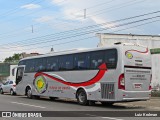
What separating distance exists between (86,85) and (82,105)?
1202mm

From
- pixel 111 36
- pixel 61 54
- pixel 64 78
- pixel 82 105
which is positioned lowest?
pixel 82 105

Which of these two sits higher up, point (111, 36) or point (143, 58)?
point (111, 36)

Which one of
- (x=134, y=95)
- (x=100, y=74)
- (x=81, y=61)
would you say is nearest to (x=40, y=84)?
(x=81, y=61)

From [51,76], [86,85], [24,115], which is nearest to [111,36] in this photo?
[51,76]

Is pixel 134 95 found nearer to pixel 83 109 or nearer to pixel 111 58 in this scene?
pixel 111 58

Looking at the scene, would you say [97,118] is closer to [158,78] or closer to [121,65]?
[121,65]

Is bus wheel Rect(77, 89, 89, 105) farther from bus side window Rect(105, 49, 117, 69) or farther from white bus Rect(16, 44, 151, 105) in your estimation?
bus side window Rect(105, 49, 117, 69)

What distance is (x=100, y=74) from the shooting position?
1939 cm

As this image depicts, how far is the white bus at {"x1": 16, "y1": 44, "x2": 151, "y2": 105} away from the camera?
18375 millimetres

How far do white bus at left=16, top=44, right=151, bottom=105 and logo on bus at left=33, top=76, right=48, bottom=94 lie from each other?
14 centimetres

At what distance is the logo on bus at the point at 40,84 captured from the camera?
2491 centimetres

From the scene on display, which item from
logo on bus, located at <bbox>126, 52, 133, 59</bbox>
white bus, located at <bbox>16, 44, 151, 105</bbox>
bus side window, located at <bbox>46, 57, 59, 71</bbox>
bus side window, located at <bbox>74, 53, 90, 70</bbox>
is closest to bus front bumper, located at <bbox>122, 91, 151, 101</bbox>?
white bus, located at <bbox>16, 44, 151, 105</bbox>

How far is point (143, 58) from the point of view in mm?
19234

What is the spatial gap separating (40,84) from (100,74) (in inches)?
291
